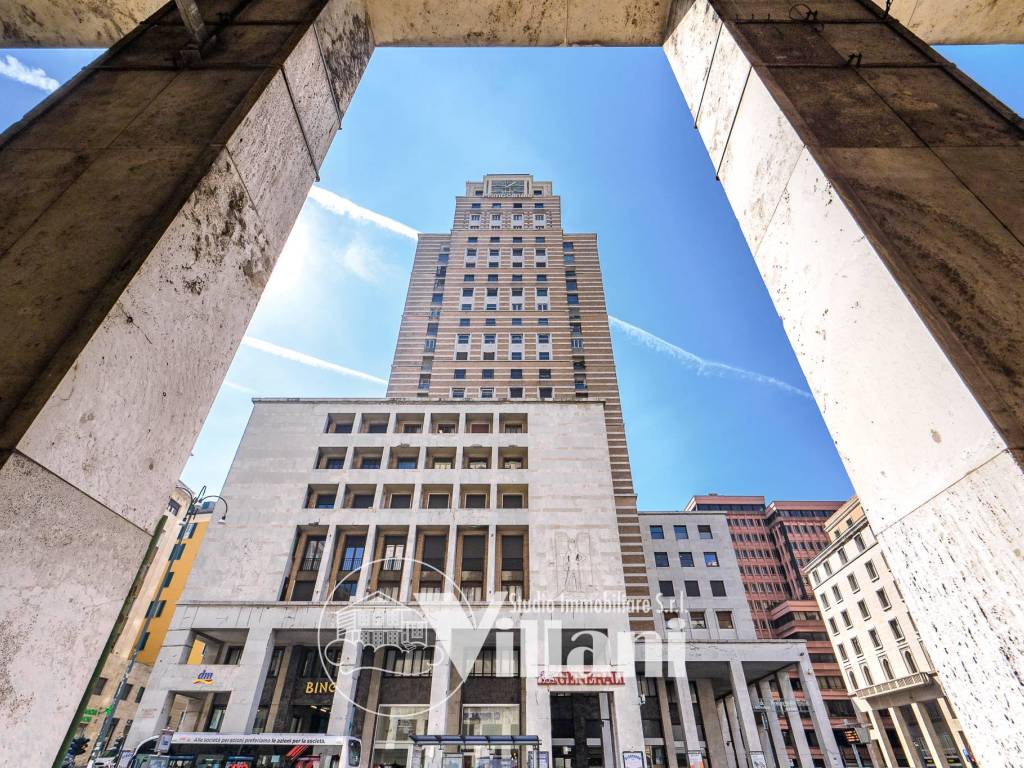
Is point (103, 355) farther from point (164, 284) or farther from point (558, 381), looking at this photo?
point (558, 381)

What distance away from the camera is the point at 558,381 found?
43.5 m

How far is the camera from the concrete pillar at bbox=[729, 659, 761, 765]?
26875mm

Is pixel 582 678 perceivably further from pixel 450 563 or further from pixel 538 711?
pixel 450 563

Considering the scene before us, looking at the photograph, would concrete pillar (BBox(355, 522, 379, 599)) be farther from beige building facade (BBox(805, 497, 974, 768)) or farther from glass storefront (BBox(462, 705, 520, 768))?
beige building facade (BBox(805, 497, 974, 768))

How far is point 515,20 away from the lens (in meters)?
3.40

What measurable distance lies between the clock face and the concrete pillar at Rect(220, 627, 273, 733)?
54.9 m

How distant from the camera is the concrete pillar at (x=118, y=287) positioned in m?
1.27

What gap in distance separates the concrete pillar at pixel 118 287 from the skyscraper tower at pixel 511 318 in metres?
34.0

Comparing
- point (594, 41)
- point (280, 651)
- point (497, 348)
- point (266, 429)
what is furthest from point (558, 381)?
point (594, 41)

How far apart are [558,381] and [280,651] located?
27994mm

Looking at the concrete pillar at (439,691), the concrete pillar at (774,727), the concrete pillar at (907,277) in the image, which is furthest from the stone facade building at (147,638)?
the concrete pillar at (907,277)

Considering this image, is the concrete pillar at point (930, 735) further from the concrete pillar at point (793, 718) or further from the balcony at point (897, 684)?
the concrete pillar at point (793, 718)

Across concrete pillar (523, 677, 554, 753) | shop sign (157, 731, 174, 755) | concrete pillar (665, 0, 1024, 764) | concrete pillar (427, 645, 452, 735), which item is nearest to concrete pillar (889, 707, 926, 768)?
concrete pillar (523, 677, 554, 753)

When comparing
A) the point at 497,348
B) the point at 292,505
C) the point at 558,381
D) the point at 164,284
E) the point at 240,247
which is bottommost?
the point at 164,284
